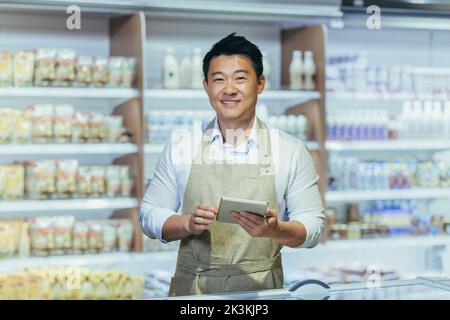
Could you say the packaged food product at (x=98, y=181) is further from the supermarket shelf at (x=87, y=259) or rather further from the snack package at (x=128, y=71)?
the snack package at (x=128, y=71)

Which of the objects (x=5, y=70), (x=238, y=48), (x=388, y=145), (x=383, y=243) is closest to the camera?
(x=238, y=48)

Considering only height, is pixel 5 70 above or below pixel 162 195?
above

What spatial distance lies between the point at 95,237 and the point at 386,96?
2.20m

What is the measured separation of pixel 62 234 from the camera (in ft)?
15.8

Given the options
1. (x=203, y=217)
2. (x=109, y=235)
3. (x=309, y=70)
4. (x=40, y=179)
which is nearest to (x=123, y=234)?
(x=109, y=235)

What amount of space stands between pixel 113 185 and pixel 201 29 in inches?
46.5

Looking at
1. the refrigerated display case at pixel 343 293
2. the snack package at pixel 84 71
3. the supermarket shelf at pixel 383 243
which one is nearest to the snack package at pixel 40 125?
the snack package at pixel 84 71

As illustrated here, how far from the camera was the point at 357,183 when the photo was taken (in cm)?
563

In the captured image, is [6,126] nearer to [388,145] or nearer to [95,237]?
[95,237]

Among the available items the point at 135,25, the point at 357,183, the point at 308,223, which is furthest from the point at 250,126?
the point at 357,183

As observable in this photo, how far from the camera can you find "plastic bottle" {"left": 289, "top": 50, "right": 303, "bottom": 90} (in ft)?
17.5

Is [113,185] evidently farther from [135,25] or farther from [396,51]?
[396,51]

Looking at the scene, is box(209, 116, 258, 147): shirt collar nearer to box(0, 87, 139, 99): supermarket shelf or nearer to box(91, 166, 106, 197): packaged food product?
box(0, 87, 139, 99): supermarket shelf
